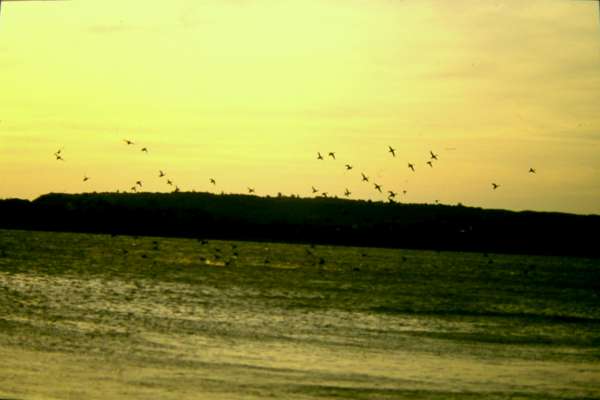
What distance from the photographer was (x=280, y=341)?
29203mm

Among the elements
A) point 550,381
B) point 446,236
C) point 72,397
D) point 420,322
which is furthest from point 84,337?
point 446,236

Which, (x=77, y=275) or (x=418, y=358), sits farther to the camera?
(x=77, y=275)

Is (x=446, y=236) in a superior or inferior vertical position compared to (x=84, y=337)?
superior

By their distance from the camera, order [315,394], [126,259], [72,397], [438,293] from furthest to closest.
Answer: [126,259] → [438,293] → [315,394] → [72,397]

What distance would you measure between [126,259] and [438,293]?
3799 centimetres

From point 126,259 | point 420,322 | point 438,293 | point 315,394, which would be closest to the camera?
point 315,394

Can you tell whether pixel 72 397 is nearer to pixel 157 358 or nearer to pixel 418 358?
pixel 157 358

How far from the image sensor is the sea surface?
21.3 metres

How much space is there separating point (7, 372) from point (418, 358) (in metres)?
10.5

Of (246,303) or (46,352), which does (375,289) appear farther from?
(46,352)

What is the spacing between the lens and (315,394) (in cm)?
2048

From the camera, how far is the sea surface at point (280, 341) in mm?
21344

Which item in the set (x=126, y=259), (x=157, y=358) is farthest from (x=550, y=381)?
(x=126, y=259)

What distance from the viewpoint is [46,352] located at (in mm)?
24344
